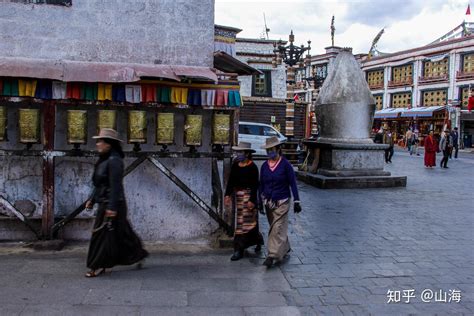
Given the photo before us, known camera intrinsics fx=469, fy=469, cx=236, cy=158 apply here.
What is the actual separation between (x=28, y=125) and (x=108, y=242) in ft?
6.89

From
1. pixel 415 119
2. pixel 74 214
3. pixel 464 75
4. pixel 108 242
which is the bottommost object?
pixel 108 242

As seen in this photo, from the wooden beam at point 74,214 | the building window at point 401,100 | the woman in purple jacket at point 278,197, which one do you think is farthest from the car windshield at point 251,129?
the building window at point 401,100

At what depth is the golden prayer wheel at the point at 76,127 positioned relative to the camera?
636 cm

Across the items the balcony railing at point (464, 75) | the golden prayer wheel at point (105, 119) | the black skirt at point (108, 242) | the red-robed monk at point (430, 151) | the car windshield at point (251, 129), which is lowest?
the black skirt at point (108, 242)

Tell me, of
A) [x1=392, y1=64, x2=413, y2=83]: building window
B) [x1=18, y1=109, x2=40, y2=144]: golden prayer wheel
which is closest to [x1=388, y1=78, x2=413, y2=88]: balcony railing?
[x1=392, y1=64, x2=413, y2=83]: building window

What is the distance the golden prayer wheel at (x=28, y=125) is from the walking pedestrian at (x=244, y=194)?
2700 millimetres

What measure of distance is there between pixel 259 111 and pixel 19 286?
2511 cm

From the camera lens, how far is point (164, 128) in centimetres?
660

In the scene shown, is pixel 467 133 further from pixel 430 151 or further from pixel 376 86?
pixel 430 151

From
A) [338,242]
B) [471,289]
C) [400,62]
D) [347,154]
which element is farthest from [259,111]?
[471,289]

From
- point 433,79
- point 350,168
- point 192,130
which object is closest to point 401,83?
point 433,79

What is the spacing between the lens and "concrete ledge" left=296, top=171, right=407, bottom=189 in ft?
42.1

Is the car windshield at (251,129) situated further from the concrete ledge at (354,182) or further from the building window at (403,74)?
the building window at (403,74)

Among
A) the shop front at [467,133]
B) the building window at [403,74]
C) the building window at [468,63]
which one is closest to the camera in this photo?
the building window at [468,63]
